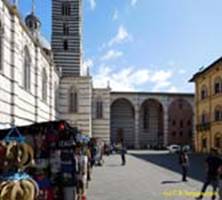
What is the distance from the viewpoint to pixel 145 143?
65.6m

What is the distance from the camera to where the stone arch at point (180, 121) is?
66.1 meters

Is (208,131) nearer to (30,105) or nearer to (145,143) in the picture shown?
(30,105)

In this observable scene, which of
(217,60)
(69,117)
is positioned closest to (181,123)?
(69,117)

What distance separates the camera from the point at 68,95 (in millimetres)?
48312

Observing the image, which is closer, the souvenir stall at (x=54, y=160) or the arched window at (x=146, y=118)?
the souvenir stall at (x=54, y=160)

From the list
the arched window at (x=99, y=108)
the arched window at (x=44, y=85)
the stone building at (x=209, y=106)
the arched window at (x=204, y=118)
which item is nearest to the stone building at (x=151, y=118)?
the arched window at (x=99, y=108)

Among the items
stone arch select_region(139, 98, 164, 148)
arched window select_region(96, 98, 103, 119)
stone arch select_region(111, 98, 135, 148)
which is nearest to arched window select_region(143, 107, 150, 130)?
stone arch select_region(139, 98, 164, 148)

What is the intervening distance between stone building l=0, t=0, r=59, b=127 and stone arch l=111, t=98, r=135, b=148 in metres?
29.3

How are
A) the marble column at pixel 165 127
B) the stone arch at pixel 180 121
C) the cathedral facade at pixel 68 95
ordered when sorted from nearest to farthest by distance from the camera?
the cathedral facade at pixel 68 95 < the marble column at pixel 165 127 < the stone arch at pixel 180 121

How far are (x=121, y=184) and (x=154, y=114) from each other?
51777 mm

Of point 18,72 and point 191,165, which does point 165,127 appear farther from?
point 18,72

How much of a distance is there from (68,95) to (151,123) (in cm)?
2156

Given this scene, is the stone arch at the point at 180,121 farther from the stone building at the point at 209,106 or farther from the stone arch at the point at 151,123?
the stone building at the point at 209,106

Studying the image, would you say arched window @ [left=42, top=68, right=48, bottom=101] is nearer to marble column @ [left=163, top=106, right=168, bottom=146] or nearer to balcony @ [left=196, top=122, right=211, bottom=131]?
balcony @ [left=196, top=122, right=211, bottom=131]
